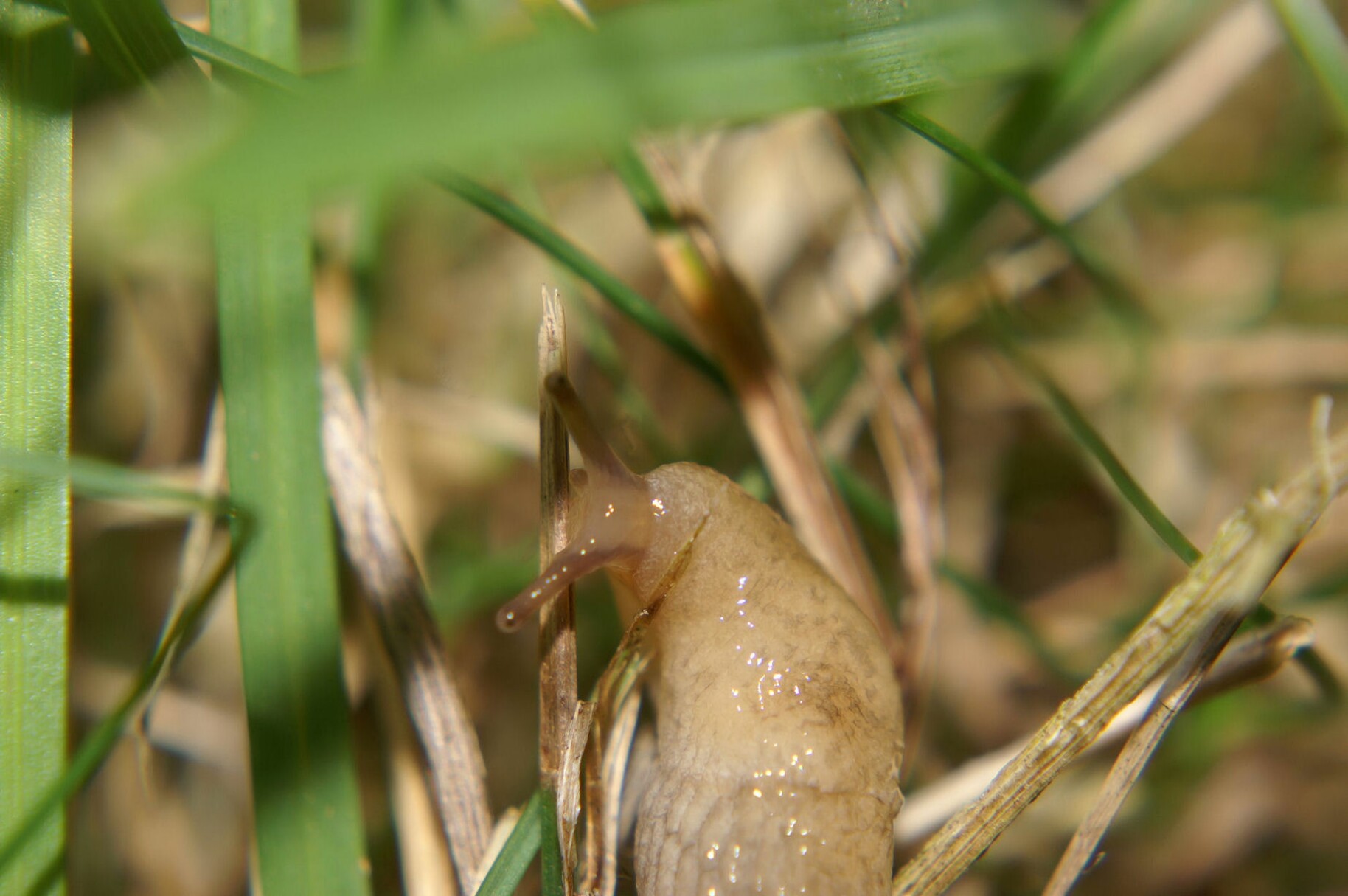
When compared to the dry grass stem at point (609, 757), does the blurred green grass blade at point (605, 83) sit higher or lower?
higher

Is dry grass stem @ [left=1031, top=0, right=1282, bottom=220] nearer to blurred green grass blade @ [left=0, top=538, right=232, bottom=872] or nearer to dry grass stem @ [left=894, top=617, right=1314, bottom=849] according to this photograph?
dry grass stem @ [left=894, top=617, right=1314, bottom=849]

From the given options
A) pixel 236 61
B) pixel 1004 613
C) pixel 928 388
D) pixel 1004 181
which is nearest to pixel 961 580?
pixel 1004 613

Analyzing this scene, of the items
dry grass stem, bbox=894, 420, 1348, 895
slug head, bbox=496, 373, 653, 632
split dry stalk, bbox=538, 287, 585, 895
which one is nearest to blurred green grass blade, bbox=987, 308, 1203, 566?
dry grass stem, bbox=894, 420, 1348, 895

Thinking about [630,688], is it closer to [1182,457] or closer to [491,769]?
[491,769]

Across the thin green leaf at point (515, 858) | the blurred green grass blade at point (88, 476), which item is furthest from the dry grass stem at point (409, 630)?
the blurred green grass blade at point (88, 476)

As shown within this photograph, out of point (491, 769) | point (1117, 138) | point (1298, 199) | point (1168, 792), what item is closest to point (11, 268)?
point (491, 769)

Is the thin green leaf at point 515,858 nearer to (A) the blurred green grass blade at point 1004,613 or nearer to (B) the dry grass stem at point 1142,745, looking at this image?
(B) the dry grass stem at point 1142,745

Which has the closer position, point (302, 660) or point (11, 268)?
point (11, 268)
